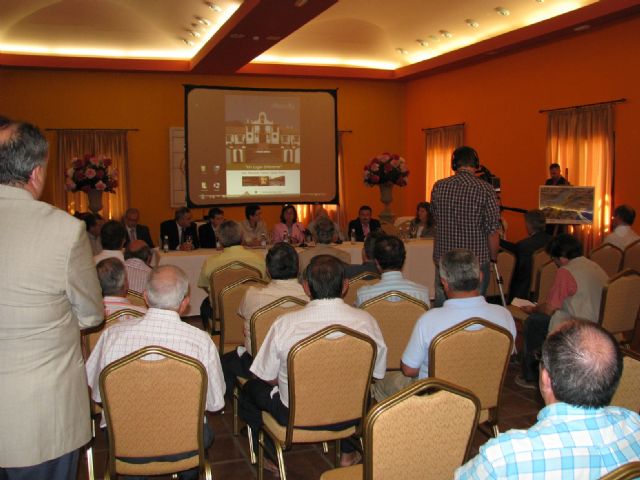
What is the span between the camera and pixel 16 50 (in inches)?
431

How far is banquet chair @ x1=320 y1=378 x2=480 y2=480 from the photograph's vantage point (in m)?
1.96

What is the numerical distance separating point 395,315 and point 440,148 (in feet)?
30.9

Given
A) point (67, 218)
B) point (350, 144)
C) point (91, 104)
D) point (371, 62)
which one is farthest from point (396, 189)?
point (67, 218)

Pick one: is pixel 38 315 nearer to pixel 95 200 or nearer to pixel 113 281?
pixel 113 281

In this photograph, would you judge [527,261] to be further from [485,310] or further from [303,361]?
[303,361]

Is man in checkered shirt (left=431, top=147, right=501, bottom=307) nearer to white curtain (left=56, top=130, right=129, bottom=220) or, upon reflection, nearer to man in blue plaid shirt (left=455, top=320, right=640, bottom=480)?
man in blue plaid shirt (left=455, top=320, right=640, bottom=480)

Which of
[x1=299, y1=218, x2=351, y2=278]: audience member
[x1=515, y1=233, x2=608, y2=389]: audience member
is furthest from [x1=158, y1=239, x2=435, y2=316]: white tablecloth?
[x1=515, y1=233, x2=608, y2=389]: audience member

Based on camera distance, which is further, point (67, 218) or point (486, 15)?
point (486, 15)

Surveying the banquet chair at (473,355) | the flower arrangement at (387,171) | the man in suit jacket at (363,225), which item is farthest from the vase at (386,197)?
the banquet chair at (473,355)

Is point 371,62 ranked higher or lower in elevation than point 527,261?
higher

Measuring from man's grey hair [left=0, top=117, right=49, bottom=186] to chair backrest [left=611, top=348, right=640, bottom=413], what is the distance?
198 cm

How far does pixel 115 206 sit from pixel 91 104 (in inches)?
71.7

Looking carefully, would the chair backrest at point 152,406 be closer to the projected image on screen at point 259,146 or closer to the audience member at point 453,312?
the audience member at point 453,312

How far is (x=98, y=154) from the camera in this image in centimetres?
1180
